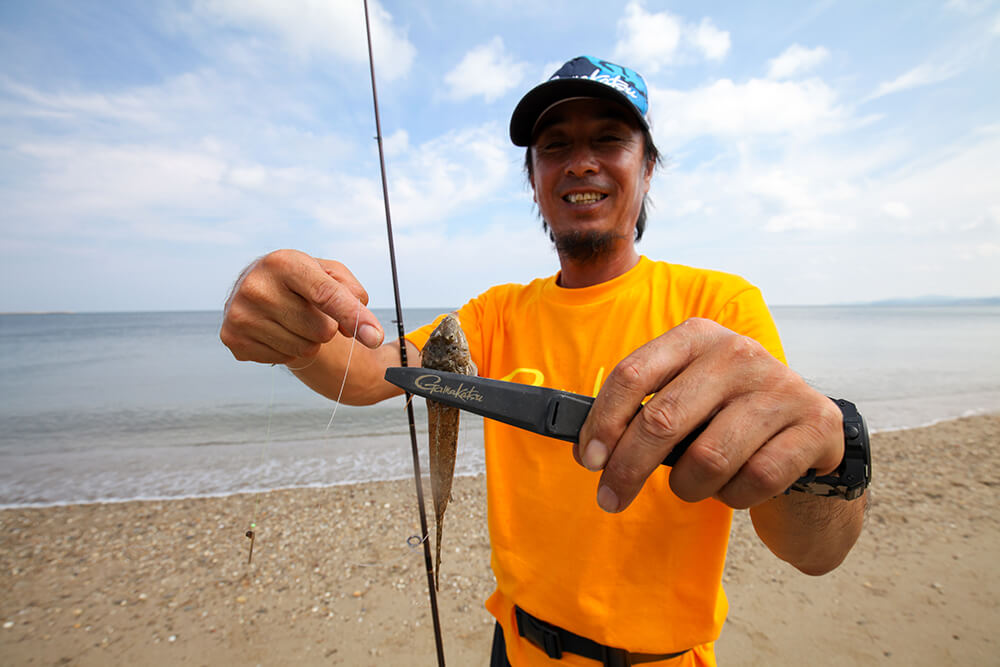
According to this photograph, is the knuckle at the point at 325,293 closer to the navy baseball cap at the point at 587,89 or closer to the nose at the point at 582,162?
the nose at the point at 582,162

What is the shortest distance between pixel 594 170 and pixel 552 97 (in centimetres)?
49

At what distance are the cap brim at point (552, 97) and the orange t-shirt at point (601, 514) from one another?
2.80 ft

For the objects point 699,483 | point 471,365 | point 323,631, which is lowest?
point 323,631

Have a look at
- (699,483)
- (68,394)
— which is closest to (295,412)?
(68,394)

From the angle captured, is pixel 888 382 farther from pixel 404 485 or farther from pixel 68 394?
pixel 68 394

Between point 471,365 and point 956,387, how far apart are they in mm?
20558

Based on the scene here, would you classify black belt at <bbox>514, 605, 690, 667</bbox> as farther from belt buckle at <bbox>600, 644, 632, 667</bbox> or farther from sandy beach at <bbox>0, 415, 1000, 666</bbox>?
sandy beach at <bbox>0, 415, 1000, 666</bbox>

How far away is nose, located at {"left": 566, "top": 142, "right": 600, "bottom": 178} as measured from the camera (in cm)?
232

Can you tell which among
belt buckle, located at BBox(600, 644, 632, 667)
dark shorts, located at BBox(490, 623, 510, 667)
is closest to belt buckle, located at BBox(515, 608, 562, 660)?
belt buckle, located at BBox(600, 644, 632, 667)

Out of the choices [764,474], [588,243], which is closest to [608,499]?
[764,474]

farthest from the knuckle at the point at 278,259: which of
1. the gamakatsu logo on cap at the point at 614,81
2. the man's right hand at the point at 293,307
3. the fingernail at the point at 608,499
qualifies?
the gamakatsu logo on cap at the point at 614,81

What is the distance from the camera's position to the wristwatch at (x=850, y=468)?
109cm

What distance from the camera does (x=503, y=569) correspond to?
214cm

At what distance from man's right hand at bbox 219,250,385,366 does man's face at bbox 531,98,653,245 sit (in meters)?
1.27
